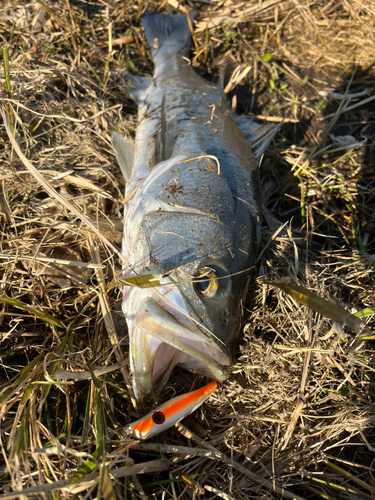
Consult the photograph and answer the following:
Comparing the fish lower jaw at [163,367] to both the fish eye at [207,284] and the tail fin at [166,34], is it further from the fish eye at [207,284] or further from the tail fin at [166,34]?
the tail fin at [166,34]

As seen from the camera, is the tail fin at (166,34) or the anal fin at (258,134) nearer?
the anal fin at (258,134)

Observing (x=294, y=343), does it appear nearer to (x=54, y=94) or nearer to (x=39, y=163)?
(x=39, y=163)

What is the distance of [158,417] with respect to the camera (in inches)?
88.4

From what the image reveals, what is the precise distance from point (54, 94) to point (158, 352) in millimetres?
2817

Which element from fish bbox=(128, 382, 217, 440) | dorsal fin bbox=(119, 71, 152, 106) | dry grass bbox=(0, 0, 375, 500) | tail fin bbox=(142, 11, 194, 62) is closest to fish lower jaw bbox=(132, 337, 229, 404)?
fish bbox=(128, 382, 217, 440)

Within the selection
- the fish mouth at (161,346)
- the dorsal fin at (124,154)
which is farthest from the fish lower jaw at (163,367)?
the dorsal fin at (124,154)

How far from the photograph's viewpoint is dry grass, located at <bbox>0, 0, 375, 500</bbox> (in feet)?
7.15

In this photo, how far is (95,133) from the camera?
3377mm

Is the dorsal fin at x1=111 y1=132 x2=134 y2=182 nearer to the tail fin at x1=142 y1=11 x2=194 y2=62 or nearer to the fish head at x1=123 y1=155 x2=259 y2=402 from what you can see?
the fish head at x1=123 y1=155 x2=259 y2=402

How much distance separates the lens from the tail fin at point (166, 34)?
4.00 m

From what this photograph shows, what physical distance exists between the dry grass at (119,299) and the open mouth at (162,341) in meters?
0.28

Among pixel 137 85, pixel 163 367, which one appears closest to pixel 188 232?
pixel 163 367

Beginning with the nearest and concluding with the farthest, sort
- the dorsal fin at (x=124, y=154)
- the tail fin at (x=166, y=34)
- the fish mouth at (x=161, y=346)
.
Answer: the fish mouth at (x=161, y=346) < the dorsal fin at (x=124, y=154) < the tail fin at (x=166, y=34)

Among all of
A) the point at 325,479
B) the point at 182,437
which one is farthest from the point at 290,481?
the point at 182,437
